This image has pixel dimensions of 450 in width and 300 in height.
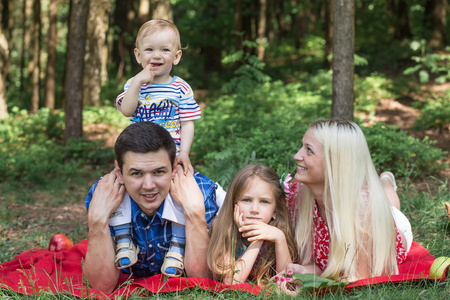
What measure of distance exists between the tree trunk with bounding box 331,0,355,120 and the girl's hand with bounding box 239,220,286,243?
2937mm

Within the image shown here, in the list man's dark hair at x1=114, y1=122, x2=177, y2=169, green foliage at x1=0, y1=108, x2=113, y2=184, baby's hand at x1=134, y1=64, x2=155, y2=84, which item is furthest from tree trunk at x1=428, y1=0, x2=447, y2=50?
man's dark hair at x1=114, y1=122, x2=177, y2=169

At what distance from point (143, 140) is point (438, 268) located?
2.29m

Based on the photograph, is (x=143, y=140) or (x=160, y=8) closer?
(x=143, y=140)

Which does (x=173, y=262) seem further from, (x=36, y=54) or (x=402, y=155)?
(x=36, y=54)

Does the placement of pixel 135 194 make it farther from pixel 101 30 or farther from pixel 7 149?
pixel 101 30

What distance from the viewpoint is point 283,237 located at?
3.55m

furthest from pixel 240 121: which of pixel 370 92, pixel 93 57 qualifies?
pixel 93 57

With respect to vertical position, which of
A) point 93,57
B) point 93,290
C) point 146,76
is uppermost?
point 93,57

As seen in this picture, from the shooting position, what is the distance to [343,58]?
6.04 metres

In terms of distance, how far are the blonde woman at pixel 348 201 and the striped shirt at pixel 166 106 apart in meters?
1.05

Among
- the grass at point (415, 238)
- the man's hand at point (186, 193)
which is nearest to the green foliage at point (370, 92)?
the grass at point (415, 238)

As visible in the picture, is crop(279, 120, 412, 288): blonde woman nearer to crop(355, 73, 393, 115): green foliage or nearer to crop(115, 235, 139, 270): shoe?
crop(115, 235, 139, 270): shoe

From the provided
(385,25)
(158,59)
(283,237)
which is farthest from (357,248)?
(385,25)

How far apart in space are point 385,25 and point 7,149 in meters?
16.5
